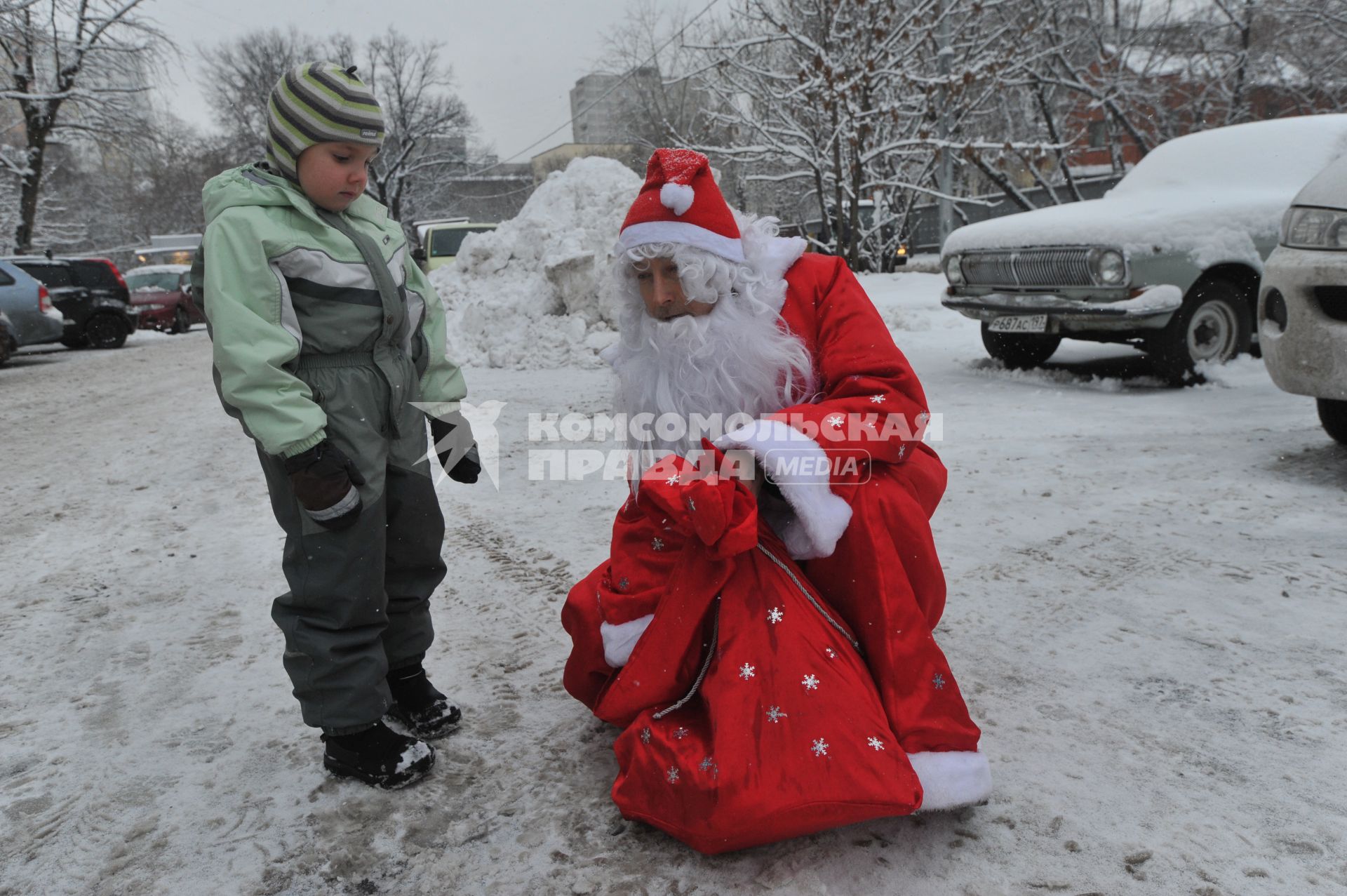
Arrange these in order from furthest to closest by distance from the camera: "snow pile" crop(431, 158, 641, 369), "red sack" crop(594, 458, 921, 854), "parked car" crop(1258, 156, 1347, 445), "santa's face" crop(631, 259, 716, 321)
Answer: "snow pile" crop(431, 158, 641, 369) → "parked car" crop(1258, 156, 1347, 445) → "santa's face" crop(631, 259, 716, 321) → "red sack" crop(594, 458, 921, 854)

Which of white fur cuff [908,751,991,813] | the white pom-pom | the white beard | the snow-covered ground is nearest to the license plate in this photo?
the snow-covered ground

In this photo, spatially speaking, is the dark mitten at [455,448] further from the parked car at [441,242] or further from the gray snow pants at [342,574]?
the parked car at [441,242]

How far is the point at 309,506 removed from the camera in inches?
77.2

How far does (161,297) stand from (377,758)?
20369 mm

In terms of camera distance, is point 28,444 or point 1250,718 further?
point 28,444

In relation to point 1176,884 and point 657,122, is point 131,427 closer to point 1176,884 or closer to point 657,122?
point 1176,884

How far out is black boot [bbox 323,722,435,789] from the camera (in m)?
2.15

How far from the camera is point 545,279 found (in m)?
10.5

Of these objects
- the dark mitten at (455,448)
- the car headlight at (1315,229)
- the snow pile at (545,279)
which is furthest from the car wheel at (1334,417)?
the snow pile at (545,279)

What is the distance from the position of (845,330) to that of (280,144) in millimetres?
1387

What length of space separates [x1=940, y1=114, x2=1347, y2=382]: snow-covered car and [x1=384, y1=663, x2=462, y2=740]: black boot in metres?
5.50

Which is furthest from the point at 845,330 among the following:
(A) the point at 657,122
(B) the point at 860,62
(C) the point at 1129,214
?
(A) the point at 657,122

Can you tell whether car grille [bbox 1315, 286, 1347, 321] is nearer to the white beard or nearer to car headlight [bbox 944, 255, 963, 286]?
the white beard

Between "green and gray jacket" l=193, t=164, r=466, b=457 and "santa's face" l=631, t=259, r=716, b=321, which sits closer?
"green and gray jacket" l=193, t=164, r=466, b=457
